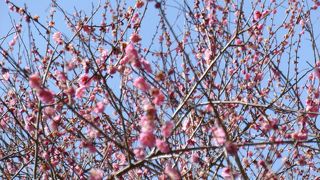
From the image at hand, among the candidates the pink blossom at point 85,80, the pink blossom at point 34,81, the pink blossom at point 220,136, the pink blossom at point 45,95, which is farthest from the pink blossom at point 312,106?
the pink blossom at point 34,81

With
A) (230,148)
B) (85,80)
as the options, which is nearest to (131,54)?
(85,80)

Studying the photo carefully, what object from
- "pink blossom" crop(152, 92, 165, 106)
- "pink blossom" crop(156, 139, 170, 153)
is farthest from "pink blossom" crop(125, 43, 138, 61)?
"pink blossom" crop(156, 139, 170, 153)

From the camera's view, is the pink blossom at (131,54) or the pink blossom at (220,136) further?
the pink blossom at (131,54)

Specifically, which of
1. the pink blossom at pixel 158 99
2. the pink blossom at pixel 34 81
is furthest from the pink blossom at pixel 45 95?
the pink blossom at pixel 158 99

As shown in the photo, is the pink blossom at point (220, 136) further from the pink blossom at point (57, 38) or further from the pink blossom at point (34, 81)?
the pink blossom at point (57, 38)

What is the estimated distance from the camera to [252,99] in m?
6.11

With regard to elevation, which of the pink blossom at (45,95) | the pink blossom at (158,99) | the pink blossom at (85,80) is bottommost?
the pink blossom at (158,99)

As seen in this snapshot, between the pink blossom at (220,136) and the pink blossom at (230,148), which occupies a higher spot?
the pink blossom at (220,136)

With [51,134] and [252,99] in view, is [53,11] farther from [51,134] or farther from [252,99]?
[252,99]

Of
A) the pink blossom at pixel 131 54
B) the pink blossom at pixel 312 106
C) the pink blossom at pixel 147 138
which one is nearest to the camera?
the pink blossom at pixel 147 138

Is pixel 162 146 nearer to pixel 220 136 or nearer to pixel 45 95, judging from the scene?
pixel 220 136

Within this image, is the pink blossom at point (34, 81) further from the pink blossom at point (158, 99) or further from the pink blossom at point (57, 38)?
the pink blossom at point (57, 38)

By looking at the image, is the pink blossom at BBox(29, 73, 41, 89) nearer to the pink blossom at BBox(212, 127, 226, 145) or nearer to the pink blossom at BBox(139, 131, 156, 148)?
the pink blossom at BBox(139, 131, 156, 148)

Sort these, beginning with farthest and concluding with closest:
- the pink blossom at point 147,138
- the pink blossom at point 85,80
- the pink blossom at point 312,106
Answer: the pink blossom at point 312,106 → the pink blossom at point 85,80 → the pink blossom at point 147,138
